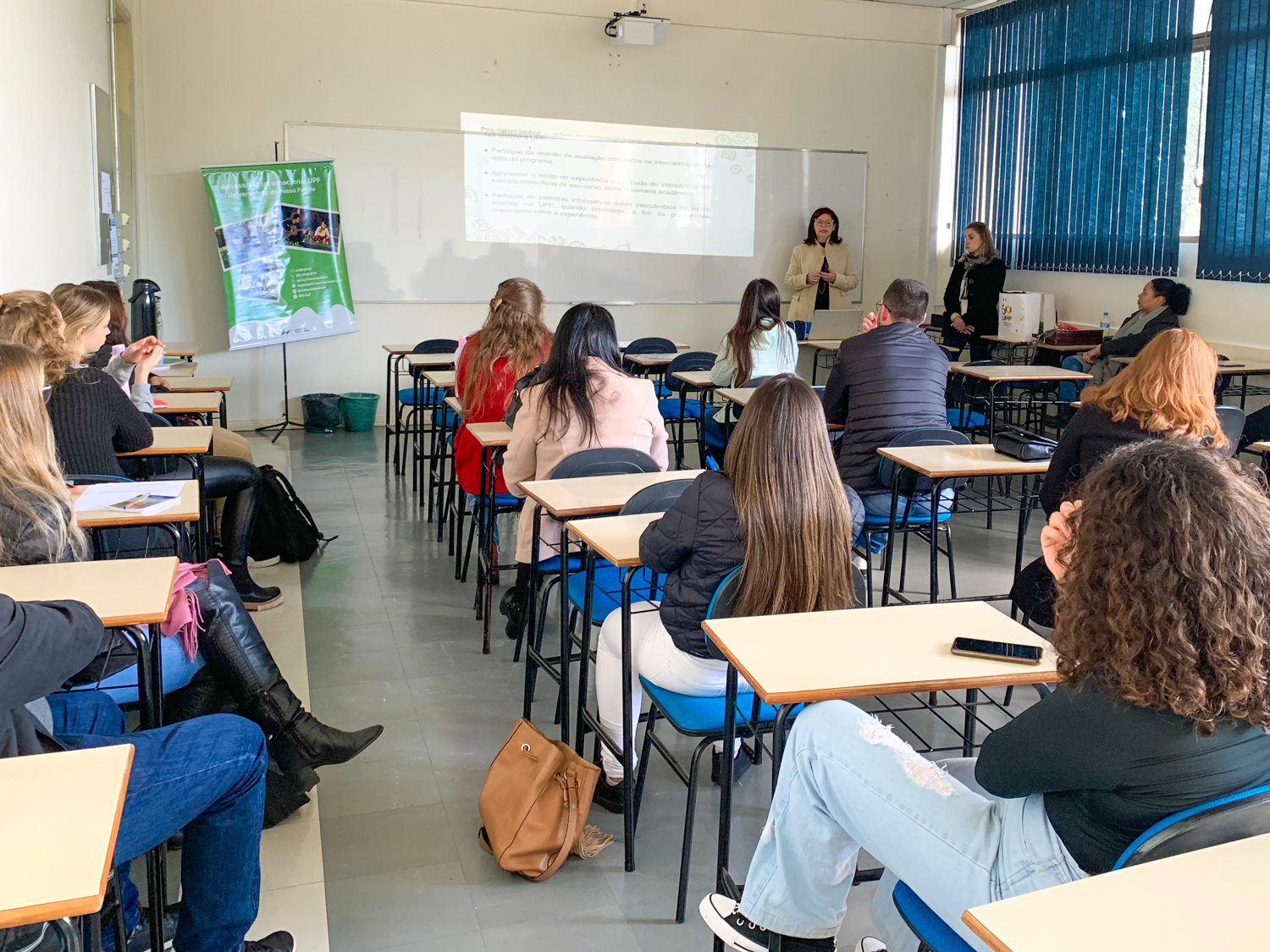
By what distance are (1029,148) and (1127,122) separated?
1.02 meters

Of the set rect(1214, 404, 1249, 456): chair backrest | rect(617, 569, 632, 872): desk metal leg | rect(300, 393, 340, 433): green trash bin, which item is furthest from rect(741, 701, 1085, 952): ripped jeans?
rect(300, 393, 340, 433): green trash bin

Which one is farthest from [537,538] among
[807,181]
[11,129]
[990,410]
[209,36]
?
[807,181]

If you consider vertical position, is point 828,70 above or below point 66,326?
above

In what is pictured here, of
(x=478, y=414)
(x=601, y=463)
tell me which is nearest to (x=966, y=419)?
(x=478, y=414)

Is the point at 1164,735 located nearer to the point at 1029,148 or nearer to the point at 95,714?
the point at 95,714

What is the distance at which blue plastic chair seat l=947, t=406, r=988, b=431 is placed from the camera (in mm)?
5941

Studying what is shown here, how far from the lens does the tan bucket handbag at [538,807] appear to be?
89.1 inches

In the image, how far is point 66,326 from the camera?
3.48 metres

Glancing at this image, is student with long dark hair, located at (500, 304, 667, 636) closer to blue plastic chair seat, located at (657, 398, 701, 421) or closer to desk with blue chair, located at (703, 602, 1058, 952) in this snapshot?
desk with blue chair, located at (703, 602, 1058, 952)

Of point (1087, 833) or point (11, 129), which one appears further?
point (11, 129)

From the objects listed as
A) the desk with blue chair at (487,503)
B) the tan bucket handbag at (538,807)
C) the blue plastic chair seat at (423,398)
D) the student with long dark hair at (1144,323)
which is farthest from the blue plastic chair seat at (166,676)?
the student with long dark hair at (1144,323)

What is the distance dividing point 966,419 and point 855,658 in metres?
4.64

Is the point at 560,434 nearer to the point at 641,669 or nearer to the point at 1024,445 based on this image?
the point at 641,669

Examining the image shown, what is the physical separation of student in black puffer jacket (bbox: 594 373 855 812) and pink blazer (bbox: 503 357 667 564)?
1138 mm
